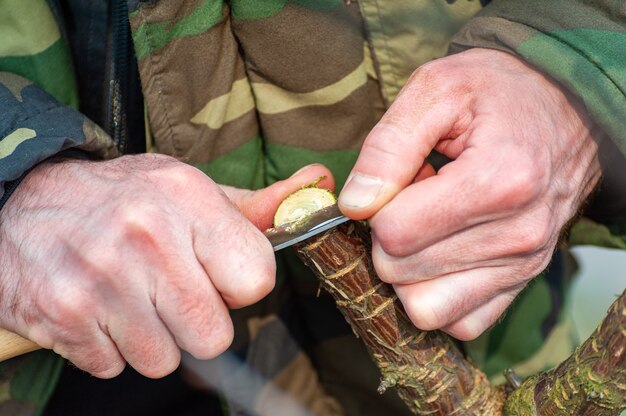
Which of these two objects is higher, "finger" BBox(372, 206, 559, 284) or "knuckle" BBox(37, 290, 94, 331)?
"knuckle" BBox(37, 290, 94, 331)

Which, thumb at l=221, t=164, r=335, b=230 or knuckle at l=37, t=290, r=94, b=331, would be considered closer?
knuckle at l=37, t=290, r=94, b=331

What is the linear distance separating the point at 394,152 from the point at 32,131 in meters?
0.57

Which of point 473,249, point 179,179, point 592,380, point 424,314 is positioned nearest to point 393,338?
point 424,314

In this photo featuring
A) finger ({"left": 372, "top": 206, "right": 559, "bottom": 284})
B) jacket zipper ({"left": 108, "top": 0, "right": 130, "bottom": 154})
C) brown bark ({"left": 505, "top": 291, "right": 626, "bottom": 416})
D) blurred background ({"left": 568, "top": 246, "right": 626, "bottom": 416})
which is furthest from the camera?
blurred background ({"left": 568, "top": 246, "right": 626, "bottom": 416})

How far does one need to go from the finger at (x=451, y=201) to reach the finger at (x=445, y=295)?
8 cm

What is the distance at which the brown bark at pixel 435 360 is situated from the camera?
35.3 inches

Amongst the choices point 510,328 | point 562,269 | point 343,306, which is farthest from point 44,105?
point 562,269

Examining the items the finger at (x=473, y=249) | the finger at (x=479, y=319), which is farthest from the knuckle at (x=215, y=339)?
the finger at (x=479, y=319)

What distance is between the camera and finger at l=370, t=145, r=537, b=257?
914mm

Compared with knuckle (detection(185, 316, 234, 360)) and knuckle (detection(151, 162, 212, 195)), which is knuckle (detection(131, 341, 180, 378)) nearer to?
knuckle (detection(185, 316, 234, 360))

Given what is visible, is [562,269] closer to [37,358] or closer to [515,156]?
[515,156]

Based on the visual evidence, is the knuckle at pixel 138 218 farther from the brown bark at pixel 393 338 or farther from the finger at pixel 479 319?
the finger at pixel 479 319

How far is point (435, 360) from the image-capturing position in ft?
3.50

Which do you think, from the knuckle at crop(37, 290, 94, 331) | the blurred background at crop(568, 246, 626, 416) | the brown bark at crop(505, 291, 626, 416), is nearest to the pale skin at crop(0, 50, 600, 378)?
the knuckle at crop(37, 290, 94, 331)
